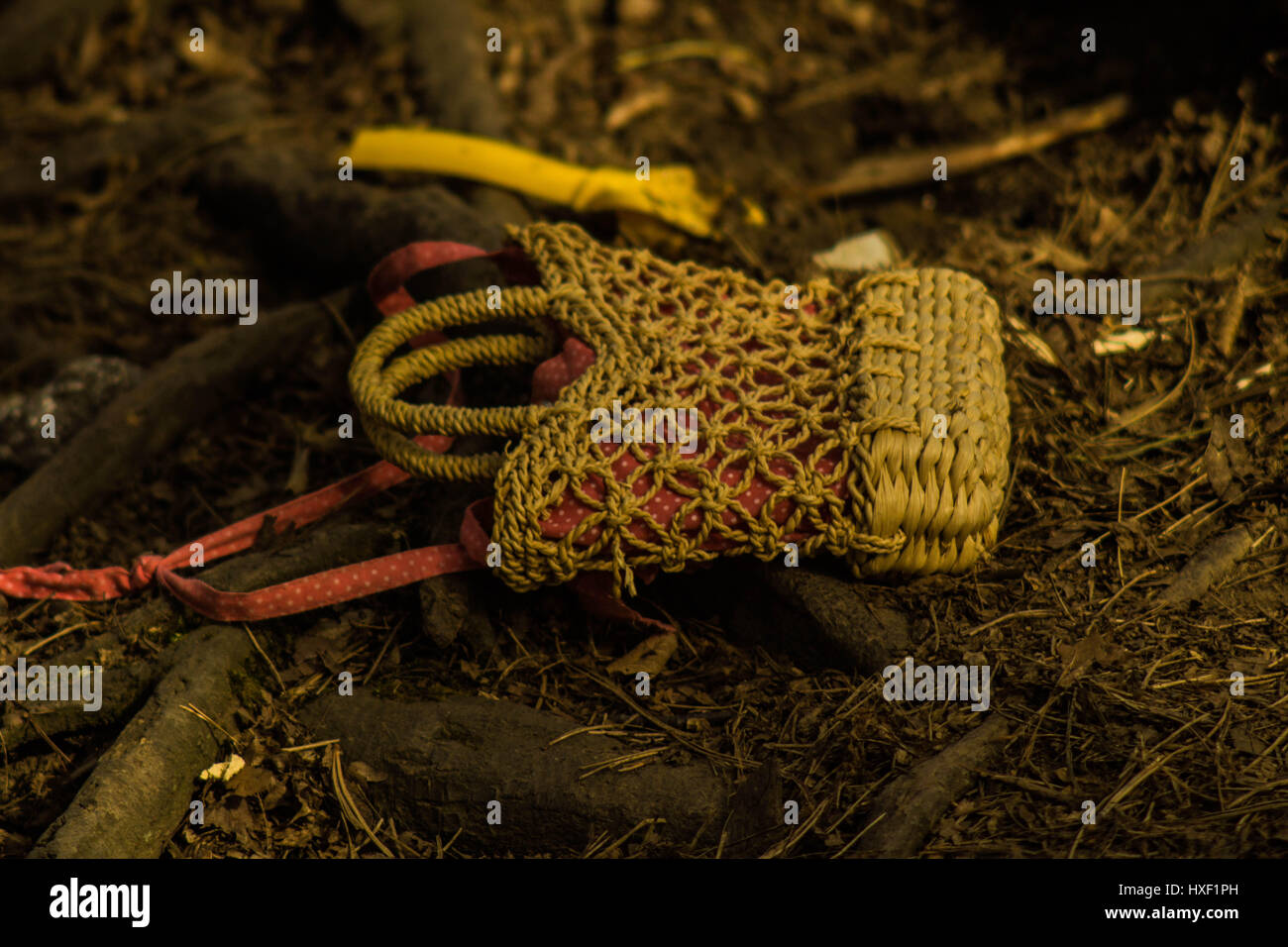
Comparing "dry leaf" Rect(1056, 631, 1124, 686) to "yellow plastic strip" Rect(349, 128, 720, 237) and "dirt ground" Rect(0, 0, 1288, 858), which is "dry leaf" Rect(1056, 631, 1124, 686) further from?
"yellow plastic strip" Rect(349, 128, 720, 237)


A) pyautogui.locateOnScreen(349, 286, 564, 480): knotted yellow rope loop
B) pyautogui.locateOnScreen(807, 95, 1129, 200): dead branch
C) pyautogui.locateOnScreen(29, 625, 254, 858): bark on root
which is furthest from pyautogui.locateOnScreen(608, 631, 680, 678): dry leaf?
pyautogui.locateOnScreen(807, 95, 1129, 200): dead branch

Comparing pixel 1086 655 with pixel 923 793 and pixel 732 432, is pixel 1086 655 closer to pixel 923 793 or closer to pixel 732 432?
pixel 923 793

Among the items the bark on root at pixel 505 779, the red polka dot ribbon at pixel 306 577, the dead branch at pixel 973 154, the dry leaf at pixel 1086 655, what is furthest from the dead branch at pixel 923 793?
the dead branch at pixel 973 154

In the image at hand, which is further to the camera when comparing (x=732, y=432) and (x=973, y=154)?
(x=973, y=154)

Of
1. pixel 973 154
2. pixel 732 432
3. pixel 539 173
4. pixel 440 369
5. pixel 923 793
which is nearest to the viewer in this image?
pixel 923 793

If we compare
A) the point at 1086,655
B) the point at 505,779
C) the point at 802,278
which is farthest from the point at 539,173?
the point at 1086,655

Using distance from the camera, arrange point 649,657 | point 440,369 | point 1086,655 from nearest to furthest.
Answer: point 1086,655 < point 649,657 < point 440,369

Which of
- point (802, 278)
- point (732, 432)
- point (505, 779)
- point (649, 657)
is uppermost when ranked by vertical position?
point (802, 278)
